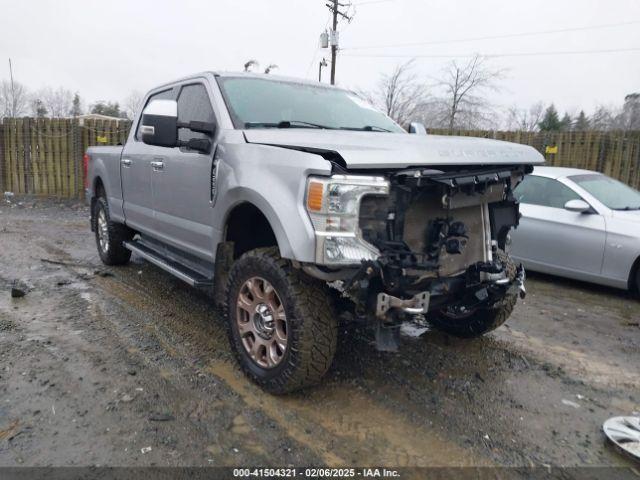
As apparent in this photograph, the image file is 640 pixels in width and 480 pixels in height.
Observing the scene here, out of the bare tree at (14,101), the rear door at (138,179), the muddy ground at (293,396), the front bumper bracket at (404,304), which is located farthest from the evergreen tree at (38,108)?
the front bumper bracket at (404,304)

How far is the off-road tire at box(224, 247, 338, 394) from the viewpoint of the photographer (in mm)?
2918

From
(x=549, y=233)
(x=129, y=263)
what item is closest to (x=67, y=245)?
Answer: (x=129, y=263)

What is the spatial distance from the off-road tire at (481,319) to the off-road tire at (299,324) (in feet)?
3.71

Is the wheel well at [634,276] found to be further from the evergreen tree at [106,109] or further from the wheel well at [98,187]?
the evergreen tree at [106,109]

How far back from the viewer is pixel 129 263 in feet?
21.8

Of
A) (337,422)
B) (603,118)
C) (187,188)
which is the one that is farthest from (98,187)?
(603,118)

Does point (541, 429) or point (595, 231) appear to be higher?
point (595, 231)

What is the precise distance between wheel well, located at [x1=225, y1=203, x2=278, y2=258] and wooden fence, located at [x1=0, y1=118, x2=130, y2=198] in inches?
421

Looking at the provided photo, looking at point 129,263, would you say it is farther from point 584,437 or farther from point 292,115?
point 584,437

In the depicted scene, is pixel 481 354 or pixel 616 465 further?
pixel 481 354

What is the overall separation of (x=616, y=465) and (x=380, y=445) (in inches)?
49.7

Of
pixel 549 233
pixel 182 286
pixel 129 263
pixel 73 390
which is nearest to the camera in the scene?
pixel 73 390

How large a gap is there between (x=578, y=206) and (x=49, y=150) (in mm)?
12700

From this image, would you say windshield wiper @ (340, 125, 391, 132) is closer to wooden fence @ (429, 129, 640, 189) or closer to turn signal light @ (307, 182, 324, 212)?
turn signal light @ (307, 182, 324, 212)
